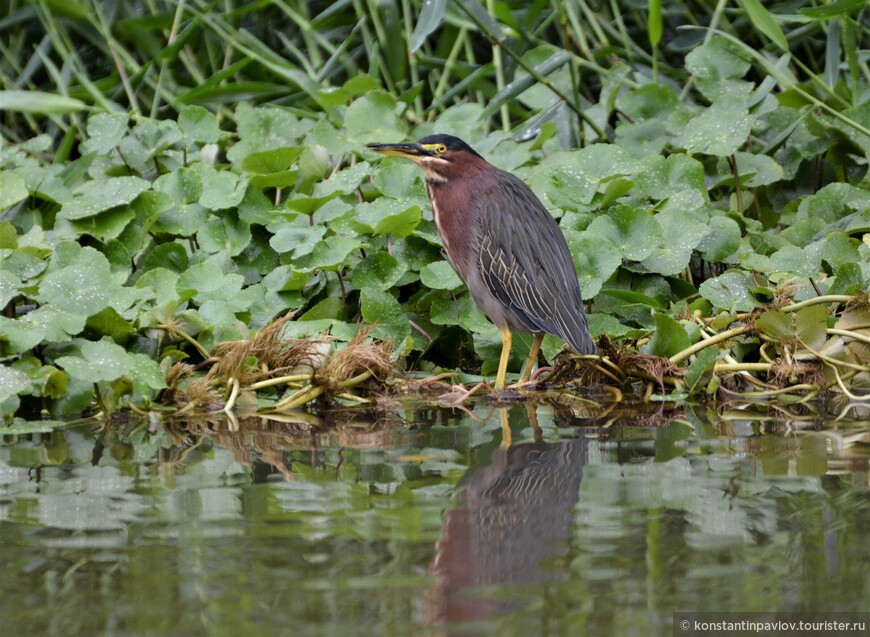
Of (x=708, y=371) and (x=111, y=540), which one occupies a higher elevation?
(x=708, y=371)

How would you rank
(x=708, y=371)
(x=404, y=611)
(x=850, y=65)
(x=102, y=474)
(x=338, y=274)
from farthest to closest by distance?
(x=850, y=65) < (x=338, y=274) < (x=708, y=371) < (x=102, y=474) < (x=404, y=611)

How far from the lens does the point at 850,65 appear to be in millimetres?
5625

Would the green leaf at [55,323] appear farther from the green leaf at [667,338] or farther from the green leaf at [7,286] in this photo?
the green leaf at [667,338]

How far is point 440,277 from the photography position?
4.73 metres

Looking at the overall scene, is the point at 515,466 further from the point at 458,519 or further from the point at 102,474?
the point at 102,474

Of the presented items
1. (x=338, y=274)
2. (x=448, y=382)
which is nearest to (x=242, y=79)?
(x=338, y=274)

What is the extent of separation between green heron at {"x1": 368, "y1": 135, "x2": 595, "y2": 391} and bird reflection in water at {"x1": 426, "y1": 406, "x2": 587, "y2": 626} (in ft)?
3.28

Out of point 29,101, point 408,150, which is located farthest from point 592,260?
point 29,101

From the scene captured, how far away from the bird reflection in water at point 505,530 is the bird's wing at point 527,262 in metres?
0.99

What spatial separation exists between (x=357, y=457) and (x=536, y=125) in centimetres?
288

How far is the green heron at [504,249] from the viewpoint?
434 centimetres

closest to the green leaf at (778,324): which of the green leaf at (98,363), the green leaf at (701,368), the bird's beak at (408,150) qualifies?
the green leaf at (701,368)

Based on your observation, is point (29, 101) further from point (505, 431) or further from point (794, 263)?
point (794, 263)

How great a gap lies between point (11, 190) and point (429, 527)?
10.9 ft
